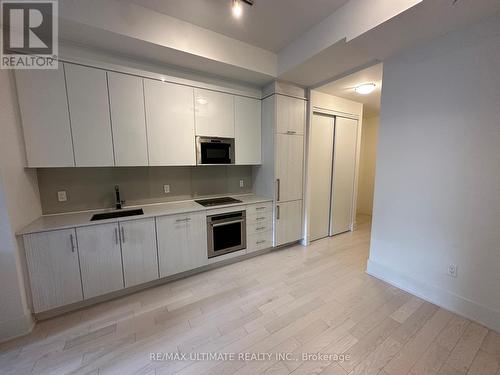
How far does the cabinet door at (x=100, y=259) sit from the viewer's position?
1888 mm

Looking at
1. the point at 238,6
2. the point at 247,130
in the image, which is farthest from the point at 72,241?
the point at 238,6

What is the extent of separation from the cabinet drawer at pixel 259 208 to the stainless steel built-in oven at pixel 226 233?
0.33 feet

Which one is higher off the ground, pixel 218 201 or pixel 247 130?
→ pixel 247 130

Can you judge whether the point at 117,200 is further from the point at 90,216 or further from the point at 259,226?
the point at 259,226

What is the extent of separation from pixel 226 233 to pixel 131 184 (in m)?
1.36

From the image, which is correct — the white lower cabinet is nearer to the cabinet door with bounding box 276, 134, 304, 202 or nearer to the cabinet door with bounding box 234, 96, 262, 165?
the cabinet door with bounding box 276, 134, 304, 202

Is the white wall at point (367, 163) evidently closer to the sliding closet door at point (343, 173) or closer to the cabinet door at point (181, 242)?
the sliding closet door at point (343, 173)

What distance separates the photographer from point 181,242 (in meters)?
2.37

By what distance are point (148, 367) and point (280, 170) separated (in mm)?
2496

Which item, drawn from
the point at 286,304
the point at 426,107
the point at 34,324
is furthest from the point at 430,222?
the point at 34,324

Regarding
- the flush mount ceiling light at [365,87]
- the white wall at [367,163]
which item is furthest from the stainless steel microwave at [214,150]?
the white wall at [367,163]

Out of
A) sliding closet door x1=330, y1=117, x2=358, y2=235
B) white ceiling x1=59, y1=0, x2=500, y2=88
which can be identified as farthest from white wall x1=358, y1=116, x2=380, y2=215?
white ceiling x1=59, y1=0, x2=500, y2=88

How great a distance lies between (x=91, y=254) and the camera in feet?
6.28

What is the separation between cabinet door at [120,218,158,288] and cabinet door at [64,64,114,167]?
28.6 inches
